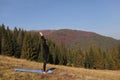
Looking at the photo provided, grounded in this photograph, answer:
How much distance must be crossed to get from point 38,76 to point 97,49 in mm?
91487

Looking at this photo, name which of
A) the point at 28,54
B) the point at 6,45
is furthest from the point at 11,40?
the point at 28,54

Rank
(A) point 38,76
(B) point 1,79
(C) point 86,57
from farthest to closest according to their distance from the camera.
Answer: (C) point 86,57, (A) point 38,76, (B) point 1,79

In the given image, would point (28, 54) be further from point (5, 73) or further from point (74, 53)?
point (5, 73)

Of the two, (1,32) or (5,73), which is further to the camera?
(1,32)

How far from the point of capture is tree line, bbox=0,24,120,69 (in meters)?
90.6

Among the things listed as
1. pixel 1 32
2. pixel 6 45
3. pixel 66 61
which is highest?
pixel 1 32

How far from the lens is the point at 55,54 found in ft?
348

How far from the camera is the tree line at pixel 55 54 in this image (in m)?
90.6

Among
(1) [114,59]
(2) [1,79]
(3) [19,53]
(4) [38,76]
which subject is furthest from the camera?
(1) [114,59]

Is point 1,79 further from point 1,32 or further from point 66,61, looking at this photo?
point 66,61

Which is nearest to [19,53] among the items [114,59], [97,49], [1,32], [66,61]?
[1,32]

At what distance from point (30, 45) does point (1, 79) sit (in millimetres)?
77009

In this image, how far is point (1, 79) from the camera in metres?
16.4

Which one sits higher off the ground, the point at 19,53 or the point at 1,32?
the point at 1,32
